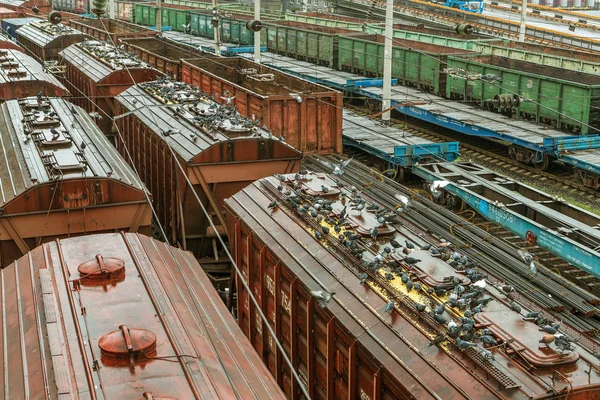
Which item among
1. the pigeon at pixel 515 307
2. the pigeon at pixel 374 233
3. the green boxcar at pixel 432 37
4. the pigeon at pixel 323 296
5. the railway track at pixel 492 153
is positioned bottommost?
the railway track at pixel 492 153

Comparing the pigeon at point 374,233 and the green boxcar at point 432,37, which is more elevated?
the green boxcar at point 432,37

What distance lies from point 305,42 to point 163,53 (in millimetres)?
11535

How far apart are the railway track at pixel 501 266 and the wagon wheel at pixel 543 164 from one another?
9.54m

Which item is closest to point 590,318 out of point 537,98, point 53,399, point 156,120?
point 53,399

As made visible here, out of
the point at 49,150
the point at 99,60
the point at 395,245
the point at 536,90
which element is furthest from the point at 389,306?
the point at 536,90

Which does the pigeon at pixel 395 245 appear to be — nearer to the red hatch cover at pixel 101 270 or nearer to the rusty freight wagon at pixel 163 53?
the red hatch cover at pixel 101 270

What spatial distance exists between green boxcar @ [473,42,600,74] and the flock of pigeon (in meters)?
26.2

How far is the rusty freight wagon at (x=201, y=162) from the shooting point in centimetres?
1620

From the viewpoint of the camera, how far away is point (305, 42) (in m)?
50.5

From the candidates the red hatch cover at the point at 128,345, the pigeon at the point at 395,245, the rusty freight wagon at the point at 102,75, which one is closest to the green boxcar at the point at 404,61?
the rusty freight wagon at the point at 102,75

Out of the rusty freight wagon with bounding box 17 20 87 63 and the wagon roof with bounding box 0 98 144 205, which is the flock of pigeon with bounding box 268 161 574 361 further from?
the rusty freight wagon with bounding box 17 20 87 63

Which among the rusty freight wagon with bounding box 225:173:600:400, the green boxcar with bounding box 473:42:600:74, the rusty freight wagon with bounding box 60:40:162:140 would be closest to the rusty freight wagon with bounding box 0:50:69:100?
the rusty freight wagon with bounding box 60:40:162:140

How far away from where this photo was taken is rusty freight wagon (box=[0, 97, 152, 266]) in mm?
12828

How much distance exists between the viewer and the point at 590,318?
43.6 feet
